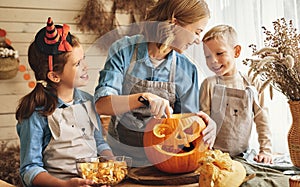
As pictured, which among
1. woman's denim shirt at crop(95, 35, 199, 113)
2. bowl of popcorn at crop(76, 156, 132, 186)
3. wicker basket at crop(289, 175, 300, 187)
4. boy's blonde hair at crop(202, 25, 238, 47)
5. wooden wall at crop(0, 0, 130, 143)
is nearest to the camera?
wicker basket at crop(289, 175, 300, 187)

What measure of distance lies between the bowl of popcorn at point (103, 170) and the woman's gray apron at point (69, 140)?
6.0 inches

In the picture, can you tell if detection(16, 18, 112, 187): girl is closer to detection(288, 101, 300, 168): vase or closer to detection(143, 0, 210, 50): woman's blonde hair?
detection(143, 0, 210, 50): woman's blonde hair

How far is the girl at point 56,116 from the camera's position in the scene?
1401 millimetres

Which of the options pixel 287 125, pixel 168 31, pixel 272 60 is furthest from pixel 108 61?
pixel 287 125

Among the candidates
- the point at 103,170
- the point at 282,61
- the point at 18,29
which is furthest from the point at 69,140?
the point at 18,29

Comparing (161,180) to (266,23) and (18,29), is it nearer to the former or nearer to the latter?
(266,23)

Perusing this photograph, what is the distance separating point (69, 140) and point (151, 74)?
37 centimetres

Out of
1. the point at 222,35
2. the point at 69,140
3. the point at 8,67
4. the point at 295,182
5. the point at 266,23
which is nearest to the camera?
the point at 295,182

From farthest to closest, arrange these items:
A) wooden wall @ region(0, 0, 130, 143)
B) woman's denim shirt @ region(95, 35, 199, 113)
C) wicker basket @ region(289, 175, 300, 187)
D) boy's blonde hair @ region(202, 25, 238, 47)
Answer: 1. wooden wall @ region(0, 0, 130, 143)
2. boy's blonde hair @ region(202, 25, 238, 47)
3. woman's denim shirt @ region(95, 35, 199, 113)
4. wicker basket @ region(289, 175, 300, 187)

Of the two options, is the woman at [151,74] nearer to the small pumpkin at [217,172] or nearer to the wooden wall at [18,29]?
the small pumpkin at [217,172]

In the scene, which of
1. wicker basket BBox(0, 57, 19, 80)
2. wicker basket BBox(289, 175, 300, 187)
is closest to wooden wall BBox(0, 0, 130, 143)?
wicker basket BBox(0, 57, 19, 80)

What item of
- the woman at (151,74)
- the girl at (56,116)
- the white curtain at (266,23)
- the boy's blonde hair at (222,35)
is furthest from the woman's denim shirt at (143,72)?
the white curtain at (266,23)

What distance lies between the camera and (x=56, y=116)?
4.81ft

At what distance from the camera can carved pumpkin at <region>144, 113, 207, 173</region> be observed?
4.50ft
